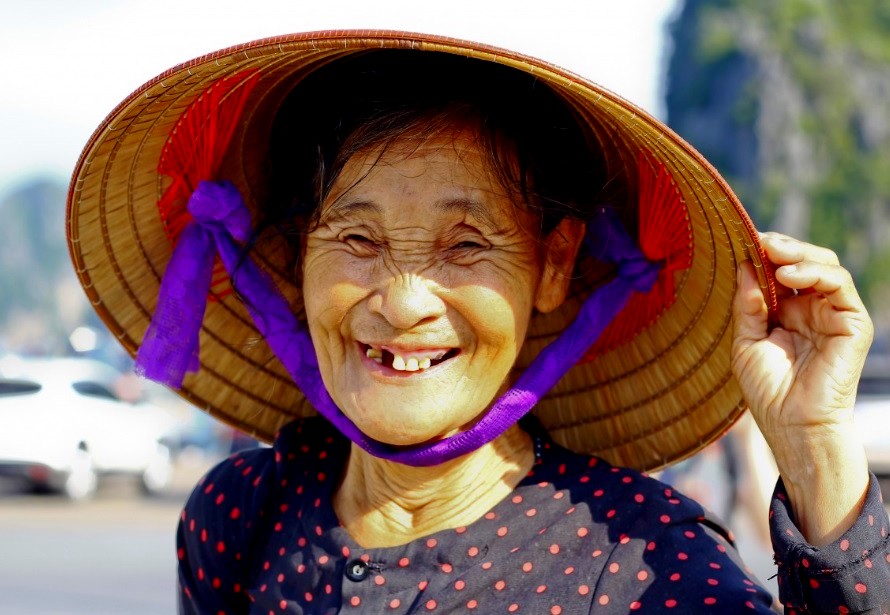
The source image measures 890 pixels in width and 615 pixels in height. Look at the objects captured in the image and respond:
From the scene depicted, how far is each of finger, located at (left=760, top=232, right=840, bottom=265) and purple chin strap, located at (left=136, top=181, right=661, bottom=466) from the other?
14.7 inches

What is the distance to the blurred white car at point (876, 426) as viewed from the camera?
1072 centimetres

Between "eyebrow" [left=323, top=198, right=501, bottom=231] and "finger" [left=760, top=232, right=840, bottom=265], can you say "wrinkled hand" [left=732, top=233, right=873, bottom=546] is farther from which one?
"eyebrow" [left=323, top=198, right=501, bottom=231]

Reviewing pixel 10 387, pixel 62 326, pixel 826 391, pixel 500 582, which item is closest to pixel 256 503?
pixel 500 582

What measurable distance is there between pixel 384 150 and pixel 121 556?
738 centimetres

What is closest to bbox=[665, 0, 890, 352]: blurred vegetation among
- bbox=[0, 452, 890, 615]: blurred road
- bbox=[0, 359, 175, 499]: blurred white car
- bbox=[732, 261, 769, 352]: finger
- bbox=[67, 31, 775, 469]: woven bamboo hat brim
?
bbox=[0, 359, 175, 499]: blurred white car

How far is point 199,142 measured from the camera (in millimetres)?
2053

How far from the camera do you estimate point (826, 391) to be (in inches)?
60.1

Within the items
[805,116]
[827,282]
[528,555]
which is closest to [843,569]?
[827,282]

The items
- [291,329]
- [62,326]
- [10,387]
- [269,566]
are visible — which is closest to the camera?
[269,566]

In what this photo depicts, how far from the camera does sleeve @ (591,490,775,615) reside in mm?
1579

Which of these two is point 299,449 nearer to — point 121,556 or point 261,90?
point 261,90

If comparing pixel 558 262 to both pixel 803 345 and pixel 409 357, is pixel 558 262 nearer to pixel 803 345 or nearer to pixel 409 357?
pixel 409 357

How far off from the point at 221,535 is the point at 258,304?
1.32 feet

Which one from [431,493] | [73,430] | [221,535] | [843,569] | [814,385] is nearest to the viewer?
[843,569]
